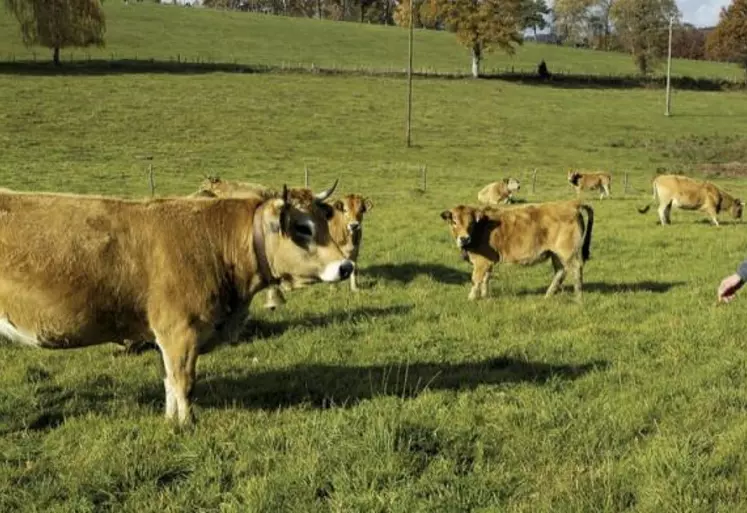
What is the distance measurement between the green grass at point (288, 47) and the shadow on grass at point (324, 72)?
2957 millimetres

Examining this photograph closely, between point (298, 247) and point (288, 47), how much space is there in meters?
82.8

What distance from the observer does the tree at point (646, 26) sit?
85.1m

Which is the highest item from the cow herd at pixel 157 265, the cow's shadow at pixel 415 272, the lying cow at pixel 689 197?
the cow herd at pixel 157 265

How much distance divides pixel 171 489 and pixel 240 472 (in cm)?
44

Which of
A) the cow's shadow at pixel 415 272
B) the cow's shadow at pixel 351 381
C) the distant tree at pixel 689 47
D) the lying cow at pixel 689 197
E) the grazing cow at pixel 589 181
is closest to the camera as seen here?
the cow's shadow at pixel 351 381

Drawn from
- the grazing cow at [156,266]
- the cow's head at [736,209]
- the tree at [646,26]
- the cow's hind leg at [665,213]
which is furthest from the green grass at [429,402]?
the tree at [646,26]

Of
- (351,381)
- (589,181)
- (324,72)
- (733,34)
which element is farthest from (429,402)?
(733,34)

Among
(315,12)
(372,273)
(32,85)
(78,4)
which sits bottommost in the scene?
(372,273)

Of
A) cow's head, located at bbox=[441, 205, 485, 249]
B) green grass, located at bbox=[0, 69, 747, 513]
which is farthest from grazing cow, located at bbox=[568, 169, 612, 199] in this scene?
cow's head, located at bbox=[441, 205, 485, 249]

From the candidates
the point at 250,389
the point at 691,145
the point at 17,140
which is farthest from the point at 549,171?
the point at 250,389

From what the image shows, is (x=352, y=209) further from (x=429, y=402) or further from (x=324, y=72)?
(x=324, y=72)

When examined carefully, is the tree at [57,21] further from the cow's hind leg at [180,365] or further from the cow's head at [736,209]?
the cow's hind leg at [180,365]

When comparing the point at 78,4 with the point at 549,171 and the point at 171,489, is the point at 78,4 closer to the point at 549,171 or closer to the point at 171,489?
the point at 549,171

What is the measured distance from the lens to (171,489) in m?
4.79
